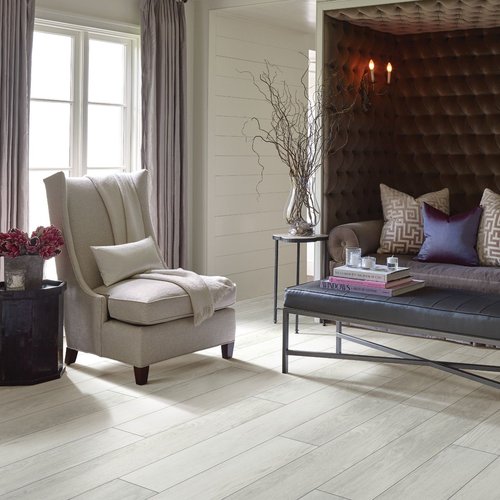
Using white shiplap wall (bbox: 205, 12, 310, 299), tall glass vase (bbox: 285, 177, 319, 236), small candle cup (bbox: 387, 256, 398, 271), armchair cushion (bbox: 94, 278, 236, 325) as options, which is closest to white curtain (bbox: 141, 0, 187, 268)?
white shiplap wall (bbox: 205, 12, 310, 299)

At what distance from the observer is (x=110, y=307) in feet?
14.3

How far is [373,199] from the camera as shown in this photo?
6.40 m

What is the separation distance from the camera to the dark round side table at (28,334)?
4.13 meters

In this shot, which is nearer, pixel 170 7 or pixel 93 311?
pixel 93 311

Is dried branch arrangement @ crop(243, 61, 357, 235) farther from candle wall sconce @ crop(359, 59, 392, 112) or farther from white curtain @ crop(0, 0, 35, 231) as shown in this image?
white curtain @ crop(0, 0, 35, 231)

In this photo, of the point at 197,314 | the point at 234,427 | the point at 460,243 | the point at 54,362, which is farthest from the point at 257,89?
the point at 234,427

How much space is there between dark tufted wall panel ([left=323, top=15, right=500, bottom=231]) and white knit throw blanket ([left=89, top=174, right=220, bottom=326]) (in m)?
1.51

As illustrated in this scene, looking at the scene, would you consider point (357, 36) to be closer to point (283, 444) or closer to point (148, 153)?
point (148, 153)

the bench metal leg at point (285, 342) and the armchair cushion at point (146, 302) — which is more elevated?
the armchair cushion at point (146, 302)

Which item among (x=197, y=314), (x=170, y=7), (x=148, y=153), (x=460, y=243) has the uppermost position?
(x=170, y=7)

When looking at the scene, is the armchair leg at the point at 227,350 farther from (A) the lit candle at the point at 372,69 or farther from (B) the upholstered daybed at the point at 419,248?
(A) the lit candle at the point at 372,69

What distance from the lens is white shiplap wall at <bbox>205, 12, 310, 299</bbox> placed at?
641 cm

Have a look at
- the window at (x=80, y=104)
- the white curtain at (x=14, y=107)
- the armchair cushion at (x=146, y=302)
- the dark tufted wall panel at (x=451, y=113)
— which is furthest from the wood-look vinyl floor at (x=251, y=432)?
the dark tufted wall panel at (x=451, y=113)

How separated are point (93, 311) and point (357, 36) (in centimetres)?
302
